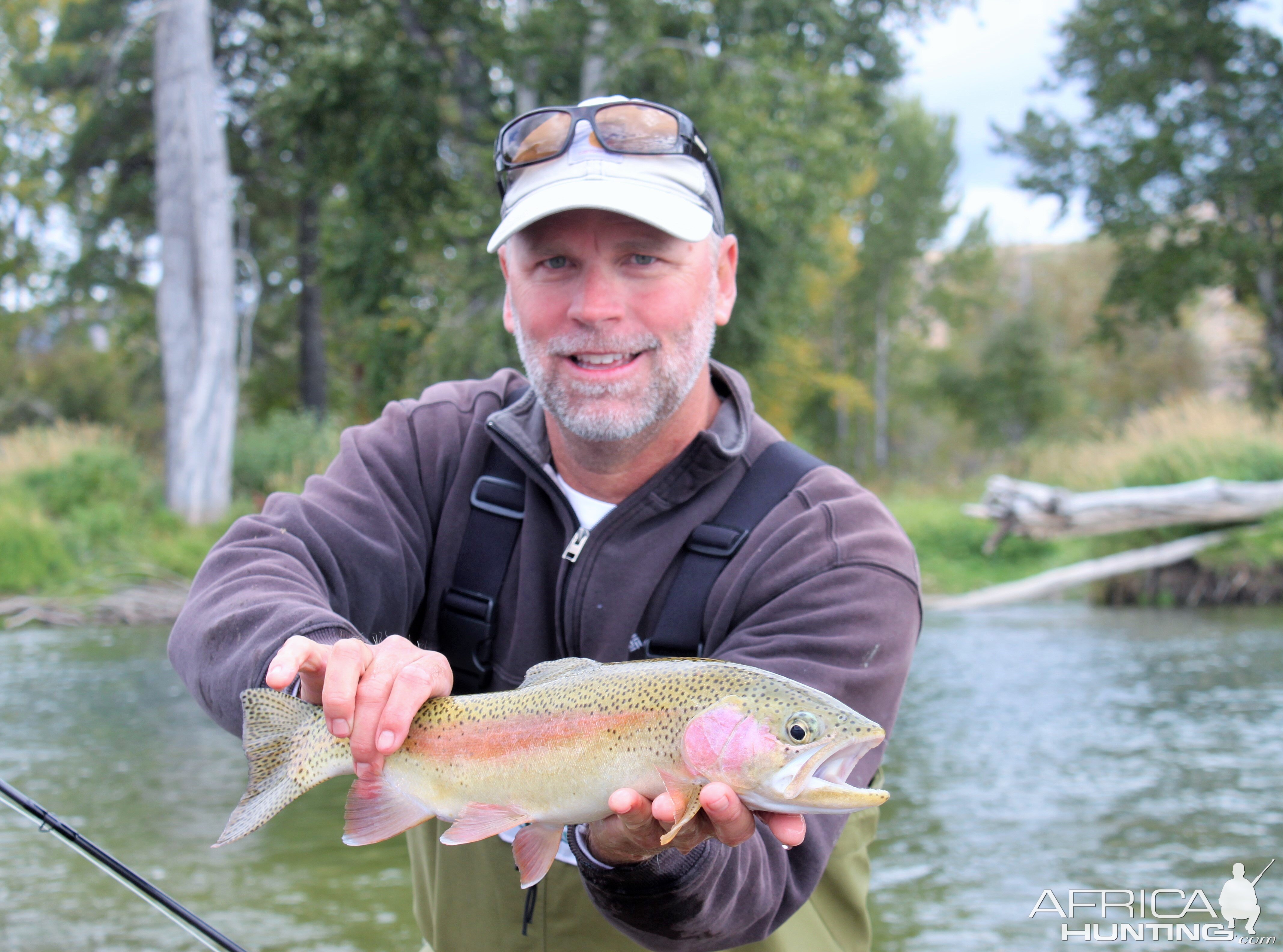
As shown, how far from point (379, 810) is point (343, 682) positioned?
35cm

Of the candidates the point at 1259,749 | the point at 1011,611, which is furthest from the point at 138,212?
the point at 1259,749

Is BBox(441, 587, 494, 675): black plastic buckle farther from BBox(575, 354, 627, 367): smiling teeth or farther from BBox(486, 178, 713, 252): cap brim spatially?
BBox(486, 178, 713, 252): cap brim

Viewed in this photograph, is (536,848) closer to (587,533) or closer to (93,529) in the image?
(587,533)

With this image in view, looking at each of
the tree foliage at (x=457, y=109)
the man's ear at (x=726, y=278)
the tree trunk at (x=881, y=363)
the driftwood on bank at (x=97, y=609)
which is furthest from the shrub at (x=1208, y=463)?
the tree trunk at (x=881, y=363)

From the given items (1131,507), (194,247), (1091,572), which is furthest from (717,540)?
(194,247)

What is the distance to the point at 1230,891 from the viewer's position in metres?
5.89

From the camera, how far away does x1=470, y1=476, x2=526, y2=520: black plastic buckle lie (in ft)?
9.57

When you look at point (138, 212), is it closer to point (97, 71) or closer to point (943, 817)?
point (97, 71)

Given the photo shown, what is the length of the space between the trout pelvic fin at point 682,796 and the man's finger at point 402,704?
1.62 ft

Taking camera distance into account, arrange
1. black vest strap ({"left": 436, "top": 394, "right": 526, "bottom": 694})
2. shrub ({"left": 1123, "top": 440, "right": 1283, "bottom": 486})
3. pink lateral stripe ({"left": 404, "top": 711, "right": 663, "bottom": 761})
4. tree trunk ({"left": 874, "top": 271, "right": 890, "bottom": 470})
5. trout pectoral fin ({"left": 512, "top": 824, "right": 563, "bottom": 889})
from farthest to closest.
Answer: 1. tree trunk ({"left": 874, "top": 271, "right": 890, "bottom": 470})
2. shrub ({"left": 1123, "top": 440, "right": 1283, "bottom": 486})
3. black vest strap ({"left": 436, "top": 394, "right": 526, "bottom": 694})
4. trout pectoral fin ({"left": 512, "top": 824, "right": 563, "bottom": 889})
5. pink lateral stripe ({"left": 404, "top": 711, "right": 663, "bottom": 761})

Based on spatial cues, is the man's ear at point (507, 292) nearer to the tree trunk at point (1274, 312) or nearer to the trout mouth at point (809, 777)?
the trout mouth at point (809, 777)

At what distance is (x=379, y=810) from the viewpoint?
216 cm

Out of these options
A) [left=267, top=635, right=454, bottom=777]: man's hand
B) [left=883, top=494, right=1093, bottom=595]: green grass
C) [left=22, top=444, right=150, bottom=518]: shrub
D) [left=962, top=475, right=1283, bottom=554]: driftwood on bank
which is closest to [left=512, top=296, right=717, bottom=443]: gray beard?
[left=267, top=635, right=454, bottom=777]: man's hand

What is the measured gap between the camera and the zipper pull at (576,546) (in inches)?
109
